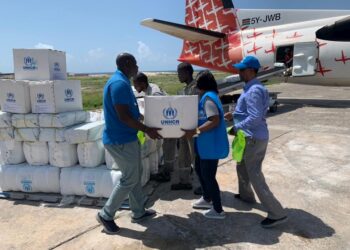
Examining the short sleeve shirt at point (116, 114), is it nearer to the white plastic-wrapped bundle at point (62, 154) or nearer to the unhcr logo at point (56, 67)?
the white plastic-wrapped bundle at point (62, 154)

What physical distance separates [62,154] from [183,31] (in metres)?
12.4

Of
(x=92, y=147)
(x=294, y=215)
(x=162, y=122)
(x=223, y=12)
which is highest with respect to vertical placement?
(x=223, y=12)

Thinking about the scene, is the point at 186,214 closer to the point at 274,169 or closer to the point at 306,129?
the point at 274,169

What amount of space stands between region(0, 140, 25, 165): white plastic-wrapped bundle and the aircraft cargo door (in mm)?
11721

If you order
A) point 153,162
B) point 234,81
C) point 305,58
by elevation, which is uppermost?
point 305,58

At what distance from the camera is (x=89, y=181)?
4.67 m

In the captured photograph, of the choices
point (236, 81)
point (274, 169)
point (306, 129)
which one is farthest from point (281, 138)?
point (236, 81)

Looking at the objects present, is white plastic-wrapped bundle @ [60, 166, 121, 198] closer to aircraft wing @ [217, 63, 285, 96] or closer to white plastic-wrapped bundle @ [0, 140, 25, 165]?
white plastic-wrapped bundle @ [0, 140, 25, 165]

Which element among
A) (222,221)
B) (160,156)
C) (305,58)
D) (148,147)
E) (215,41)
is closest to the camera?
(222,221)

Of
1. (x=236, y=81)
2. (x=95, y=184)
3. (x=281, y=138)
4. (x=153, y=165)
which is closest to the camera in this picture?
(x=95, y=184)

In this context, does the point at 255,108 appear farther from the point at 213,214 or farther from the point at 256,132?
the point at 213,214

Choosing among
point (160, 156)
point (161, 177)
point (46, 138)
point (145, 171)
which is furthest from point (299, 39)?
point (46, 138)

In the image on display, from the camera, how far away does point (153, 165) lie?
5.64 meters

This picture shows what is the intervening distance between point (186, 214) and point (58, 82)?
269 cm
